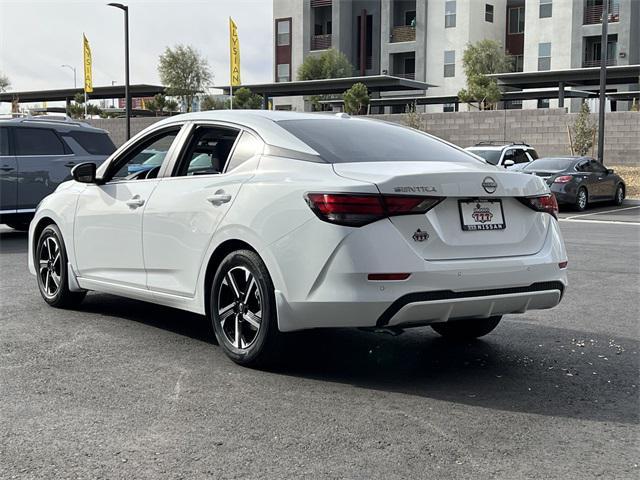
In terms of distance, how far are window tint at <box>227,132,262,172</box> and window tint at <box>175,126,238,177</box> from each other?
9 cm

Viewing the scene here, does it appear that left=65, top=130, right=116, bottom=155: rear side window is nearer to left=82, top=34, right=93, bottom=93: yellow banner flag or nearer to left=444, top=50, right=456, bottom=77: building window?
left=82, top=34, right=93, bottom=93: yellow banner flag

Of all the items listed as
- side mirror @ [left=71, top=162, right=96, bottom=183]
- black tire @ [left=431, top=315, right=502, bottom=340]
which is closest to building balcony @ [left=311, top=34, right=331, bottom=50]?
side mirror @ [left=71, top=162, right=96, bottom=183]

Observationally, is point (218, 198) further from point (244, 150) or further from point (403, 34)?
point (403, 34)

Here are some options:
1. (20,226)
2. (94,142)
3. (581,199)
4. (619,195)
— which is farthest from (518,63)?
(20,226)

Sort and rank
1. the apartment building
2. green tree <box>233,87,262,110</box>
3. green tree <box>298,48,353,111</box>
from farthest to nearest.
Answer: green tree <box>298,48,353,111</box> → the apartment building → green tree <box>233,87,262,110</box>

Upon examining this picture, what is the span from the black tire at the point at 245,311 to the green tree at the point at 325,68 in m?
56.8

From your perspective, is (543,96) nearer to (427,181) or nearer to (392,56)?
(392,56)

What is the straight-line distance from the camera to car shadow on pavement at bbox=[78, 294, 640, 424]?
4.80m

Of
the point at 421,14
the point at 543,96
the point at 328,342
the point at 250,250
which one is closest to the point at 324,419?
the point at 250,250

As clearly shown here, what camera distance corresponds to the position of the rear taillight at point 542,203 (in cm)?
536

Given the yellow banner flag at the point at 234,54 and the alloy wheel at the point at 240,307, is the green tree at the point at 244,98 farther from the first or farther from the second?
the alloy wheel at the point at 240,307

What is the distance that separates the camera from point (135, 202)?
6395mm

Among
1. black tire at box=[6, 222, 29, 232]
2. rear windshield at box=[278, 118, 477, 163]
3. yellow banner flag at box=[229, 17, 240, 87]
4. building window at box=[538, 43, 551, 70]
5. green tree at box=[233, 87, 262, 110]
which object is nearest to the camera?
rear windshield at box=[278, 118, 477, 163]

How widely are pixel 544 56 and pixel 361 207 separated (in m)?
54.7
